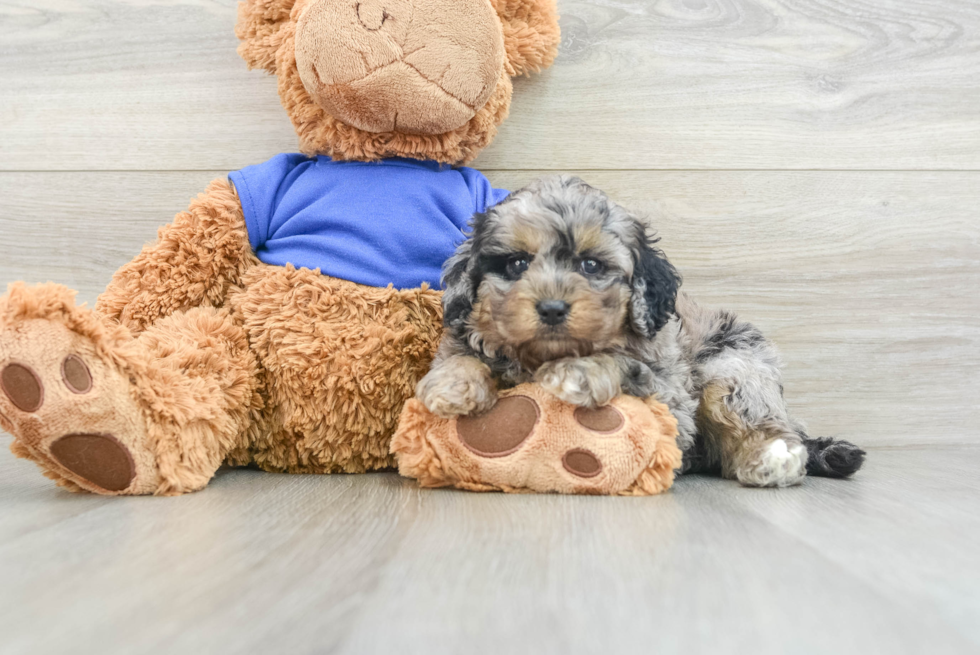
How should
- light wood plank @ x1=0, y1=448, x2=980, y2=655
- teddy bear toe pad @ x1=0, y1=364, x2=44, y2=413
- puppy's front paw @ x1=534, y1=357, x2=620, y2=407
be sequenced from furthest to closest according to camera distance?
puppy's front paw @ x1=534, y1=357, x2=620, y2=407 < teddy bear toe pad @ x1=0, y1=364, x2=44, y2=413 < light wood plank @ x1=0, y1=448, x2=980, y2=655

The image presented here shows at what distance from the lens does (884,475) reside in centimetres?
187

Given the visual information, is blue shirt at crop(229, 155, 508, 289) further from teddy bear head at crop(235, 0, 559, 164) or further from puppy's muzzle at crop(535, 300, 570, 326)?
puppy's muzzle at crop(535, 300, 570, 326)

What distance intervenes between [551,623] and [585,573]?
0.56ft

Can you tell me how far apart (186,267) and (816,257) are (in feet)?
5.87

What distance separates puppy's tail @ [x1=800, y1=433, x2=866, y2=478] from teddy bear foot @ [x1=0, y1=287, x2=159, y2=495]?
151 centimetres

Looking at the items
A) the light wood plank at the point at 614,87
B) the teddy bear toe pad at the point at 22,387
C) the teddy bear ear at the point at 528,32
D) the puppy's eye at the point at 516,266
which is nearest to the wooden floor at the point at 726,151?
the light wood plank at the point at 614,87

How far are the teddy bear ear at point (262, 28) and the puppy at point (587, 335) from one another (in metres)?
0.72

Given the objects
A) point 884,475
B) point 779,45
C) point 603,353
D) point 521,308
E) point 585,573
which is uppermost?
point 779,45

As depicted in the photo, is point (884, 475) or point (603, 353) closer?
point (603, 353)

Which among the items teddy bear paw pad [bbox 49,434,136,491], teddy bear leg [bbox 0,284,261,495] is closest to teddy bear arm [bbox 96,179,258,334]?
teddy bear leg [bbox 0,284,261,495]

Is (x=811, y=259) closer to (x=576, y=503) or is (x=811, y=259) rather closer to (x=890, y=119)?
(x=890, y=119)

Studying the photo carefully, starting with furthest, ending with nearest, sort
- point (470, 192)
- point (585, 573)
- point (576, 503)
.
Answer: point (470, 192), point (576, 503), point (585, 573)

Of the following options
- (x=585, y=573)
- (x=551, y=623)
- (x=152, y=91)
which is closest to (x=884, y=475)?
(x=585, y=573)

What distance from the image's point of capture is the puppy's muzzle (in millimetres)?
1449
